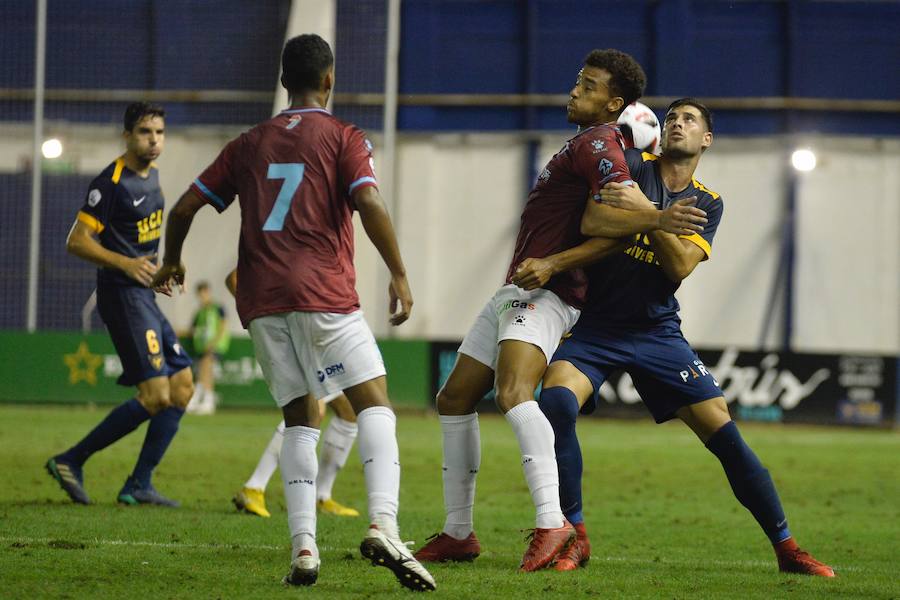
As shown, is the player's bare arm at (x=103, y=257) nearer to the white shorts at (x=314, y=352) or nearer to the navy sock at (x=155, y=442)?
the navy sock at (x=155, y=442)

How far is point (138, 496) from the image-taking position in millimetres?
8242

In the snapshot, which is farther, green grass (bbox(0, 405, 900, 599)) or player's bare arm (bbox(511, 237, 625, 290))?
player's bare arm (bbox(511, 237, 625, 290))

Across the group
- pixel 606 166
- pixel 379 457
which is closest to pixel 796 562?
pixel 606 166

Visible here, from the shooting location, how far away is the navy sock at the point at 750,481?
20.1ft

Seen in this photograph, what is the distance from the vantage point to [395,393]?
19422mm

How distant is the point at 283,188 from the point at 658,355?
80.4 inches

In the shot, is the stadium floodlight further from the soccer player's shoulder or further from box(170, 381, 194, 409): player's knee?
the soccer player's shoulder

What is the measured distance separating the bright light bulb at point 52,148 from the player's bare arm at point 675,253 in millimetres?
18168

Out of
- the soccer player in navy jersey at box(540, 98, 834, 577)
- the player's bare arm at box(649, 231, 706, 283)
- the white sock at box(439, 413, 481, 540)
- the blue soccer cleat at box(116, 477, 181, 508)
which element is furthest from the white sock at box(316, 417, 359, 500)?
the player's bare arm at box(649, 231, 706, 283)

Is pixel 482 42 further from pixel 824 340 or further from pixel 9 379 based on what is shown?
pixel 9 379

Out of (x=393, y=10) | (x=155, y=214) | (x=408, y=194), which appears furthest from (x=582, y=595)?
(x=408, y=194)

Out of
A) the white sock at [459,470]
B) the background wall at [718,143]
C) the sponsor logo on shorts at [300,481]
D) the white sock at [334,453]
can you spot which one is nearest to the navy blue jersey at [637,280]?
the white sock at [459,470]

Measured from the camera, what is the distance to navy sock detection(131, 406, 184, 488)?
829 cm

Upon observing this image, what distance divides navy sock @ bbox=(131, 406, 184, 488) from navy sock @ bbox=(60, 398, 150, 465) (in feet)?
0.30
